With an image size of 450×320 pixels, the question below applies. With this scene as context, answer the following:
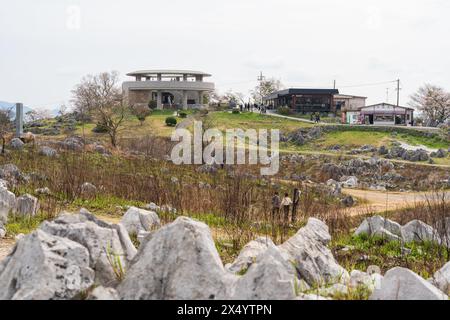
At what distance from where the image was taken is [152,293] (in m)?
4.27

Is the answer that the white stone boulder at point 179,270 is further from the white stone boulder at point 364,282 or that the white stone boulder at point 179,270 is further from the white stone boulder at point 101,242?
the white stone boulder at point 364,282

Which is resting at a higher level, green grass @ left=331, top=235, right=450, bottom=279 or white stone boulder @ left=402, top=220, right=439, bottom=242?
white stone boulder @ left=402, top=220, right=439, bottom=242

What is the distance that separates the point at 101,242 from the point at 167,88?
65.7 metres

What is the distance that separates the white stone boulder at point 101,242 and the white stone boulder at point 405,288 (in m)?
2.12

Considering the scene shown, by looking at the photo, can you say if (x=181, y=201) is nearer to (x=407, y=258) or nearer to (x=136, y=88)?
(x=407, y=258)

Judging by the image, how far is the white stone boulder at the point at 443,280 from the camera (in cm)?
573

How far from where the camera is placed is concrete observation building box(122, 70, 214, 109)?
69562 millimetres

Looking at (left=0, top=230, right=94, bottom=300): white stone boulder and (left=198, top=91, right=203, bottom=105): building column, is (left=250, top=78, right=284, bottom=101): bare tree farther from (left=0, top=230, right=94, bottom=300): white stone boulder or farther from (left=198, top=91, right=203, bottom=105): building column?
(left=0, top=230, right=94, bottom=300): white stone boulder

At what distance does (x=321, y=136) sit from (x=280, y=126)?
240 inches

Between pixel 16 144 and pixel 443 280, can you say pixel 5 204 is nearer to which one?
pixel 443 280

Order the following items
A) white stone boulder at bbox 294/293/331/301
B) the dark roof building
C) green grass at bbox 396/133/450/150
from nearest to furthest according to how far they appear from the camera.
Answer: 1. white stone boulder at bbox 294/293/331/301
2. green grass at bbox 396/133/450/150
3. the dark roof building

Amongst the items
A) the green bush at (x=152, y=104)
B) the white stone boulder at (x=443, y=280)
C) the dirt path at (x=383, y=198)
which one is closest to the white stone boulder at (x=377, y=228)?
the white stone boulder at (x=443, y=280)

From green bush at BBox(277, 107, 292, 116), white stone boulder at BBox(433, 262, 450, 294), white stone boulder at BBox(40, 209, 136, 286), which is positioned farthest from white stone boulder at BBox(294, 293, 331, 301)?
green bush at BBox(277, 107, 292, 116)

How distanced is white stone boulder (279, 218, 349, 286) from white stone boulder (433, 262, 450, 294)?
939mm
